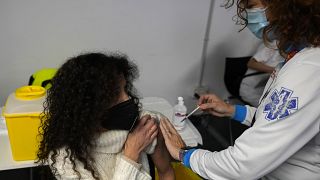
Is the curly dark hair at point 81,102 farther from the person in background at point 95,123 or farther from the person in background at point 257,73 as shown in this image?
the person in background at point 257,73

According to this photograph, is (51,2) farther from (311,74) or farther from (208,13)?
(311,74)

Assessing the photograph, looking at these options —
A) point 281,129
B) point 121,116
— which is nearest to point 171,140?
point 121,116

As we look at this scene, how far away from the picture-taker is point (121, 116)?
117 centimetres

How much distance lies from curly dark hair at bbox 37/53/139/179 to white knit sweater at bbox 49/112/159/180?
2 centimetres

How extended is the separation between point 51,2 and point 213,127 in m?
1.92

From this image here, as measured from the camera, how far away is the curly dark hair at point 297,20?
0.93 meters

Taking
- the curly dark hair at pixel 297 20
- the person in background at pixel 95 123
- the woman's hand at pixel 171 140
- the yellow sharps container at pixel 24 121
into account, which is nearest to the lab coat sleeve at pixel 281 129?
the curly dark hair at pixel 297 20

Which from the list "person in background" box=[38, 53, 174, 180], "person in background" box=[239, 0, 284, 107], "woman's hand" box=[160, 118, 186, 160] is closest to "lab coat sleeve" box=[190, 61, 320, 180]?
"woman's hand" box=[160, 118, 186, 160]

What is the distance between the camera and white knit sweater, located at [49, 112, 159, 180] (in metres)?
1.17

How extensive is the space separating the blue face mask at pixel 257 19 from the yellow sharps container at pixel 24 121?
3.29 feet

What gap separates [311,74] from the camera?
2.99 feet

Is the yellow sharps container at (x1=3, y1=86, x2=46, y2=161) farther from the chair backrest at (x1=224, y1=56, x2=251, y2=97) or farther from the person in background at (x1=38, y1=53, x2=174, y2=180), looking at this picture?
the chair backrest at (x1=224, y1=56, x2=251, y2=97)

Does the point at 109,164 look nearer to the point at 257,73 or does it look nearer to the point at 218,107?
the point at 218,107

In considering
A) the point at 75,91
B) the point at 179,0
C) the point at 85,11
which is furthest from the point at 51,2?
the point at 75,91
